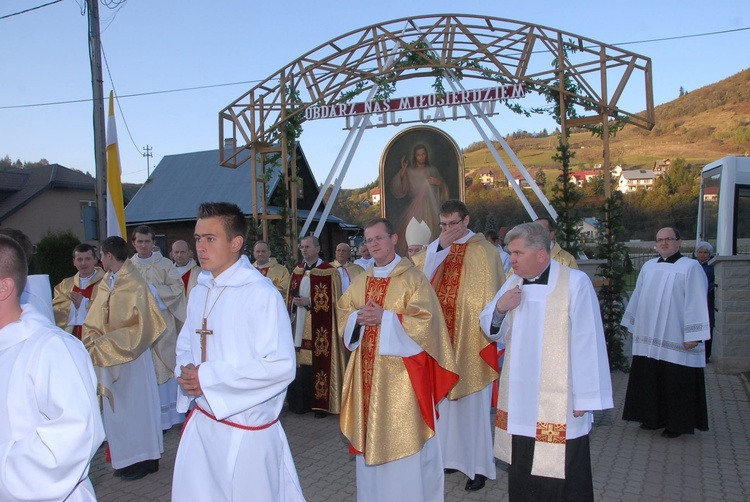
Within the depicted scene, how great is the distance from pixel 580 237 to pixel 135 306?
6.51 metres

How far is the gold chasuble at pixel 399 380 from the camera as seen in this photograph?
4.17 m

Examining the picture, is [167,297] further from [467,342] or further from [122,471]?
[467,342]

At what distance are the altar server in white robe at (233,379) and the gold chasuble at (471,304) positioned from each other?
2439 mm

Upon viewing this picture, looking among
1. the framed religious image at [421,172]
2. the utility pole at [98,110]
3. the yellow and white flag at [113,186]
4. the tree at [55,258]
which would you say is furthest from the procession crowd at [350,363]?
the tree at [55,258]

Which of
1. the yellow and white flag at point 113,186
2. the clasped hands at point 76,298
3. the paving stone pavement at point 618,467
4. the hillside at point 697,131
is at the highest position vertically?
the hillside at point 697,131

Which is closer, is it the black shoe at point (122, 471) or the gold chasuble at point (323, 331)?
the black shoe at point (122, 471)

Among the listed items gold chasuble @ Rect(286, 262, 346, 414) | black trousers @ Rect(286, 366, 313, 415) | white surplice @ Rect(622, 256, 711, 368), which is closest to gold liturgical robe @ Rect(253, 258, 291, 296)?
gold chasuble @ Rect(286, 262, 346, 414)

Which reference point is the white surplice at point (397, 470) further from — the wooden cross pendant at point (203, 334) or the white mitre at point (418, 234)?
the white mitre at point (418, 234)

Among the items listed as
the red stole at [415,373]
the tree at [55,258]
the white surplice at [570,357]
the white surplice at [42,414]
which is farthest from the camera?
the tree at [55,258]

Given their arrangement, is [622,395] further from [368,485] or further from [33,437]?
[33,437]

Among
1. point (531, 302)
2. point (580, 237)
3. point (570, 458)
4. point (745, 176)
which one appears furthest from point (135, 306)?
point (745, 176)

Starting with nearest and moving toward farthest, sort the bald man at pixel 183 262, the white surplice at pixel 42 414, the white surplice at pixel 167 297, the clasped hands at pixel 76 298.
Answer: the white surplice at pixel 42 414
the clasped hands at pixel 76 298
the white surplice at pixel 167 297
the bald man at pixel 183 262

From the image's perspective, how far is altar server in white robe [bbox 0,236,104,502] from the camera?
1.84 metres

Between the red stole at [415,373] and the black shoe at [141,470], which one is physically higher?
the red stole at [415,373]
